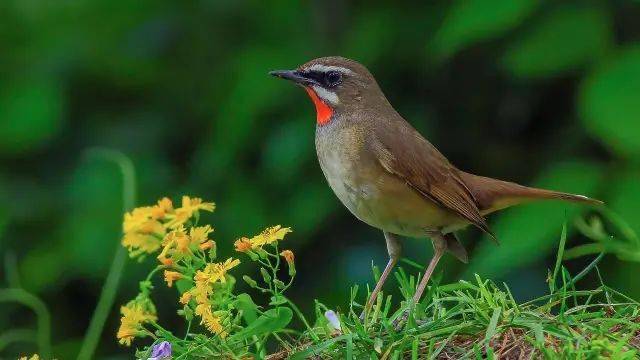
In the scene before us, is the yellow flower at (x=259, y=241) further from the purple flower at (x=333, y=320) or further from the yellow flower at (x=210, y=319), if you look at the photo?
the purple flower at (x=333, y=320)

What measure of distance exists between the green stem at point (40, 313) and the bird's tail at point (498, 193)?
1285 millimetres

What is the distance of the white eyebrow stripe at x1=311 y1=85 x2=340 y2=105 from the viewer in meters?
3.57

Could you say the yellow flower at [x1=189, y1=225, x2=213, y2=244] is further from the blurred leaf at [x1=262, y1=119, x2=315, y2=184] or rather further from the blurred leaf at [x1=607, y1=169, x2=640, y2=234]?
the blurred leaf at [x1=262, y1=119, x2=315, y2=184]

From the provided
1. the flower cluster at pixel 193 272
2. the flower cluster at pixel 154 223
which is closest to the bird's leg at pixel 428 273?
the flower cluster at pixel 193 272

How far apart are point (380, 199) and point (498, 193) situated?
42cm

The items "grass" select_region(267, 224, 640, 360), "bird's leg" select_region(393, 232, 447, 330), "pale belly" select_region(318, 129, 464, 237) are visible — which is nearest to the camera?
"grass" select_region(267, 224, 640, 360)

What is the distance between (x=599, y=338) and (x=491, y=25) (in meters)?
1.47

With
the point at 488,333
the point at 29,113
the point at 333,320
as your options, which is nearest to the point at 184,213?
the point at 333,320

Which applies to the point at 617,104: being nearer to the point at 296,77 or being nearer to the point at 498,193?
the point at 498,193

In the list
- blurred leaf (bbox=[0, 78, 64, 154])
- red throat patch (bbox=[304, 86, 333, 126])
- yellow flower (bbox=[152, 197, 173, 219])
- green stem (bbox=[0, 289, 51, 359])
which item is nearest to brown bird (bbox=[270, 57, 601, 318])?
red throat patch (bbox=[304, 86, 333, 126])

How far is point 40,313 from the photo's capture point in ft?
15.2

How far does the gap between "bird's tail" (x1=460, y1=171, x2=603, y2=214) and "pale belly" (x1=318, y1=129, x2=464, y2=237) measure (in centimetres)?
18

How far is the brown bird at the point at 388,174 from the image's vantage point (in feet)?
11.1

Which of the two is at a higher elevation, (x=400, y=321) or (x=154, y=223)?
(x=154, y=223)
